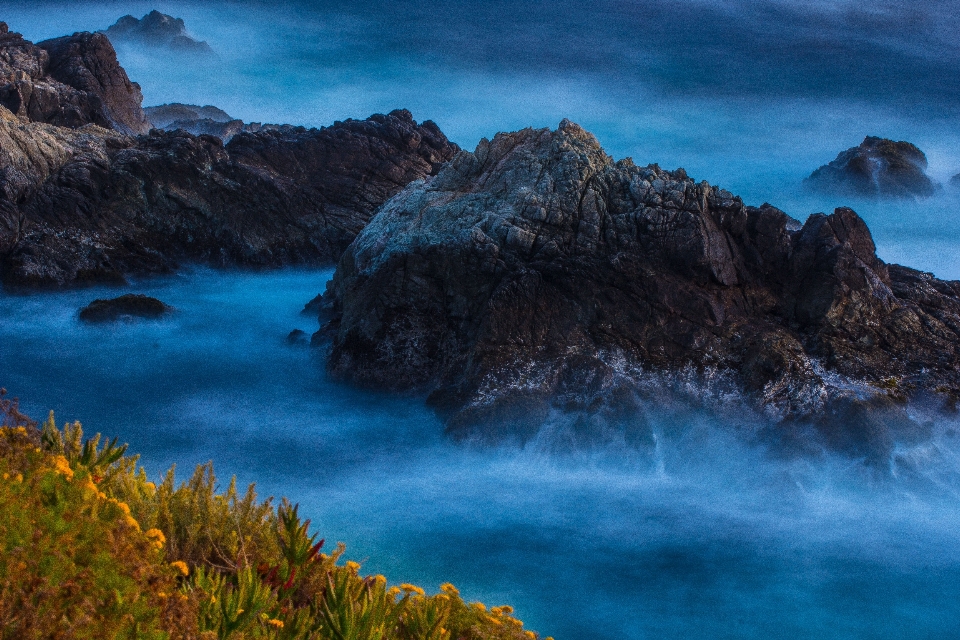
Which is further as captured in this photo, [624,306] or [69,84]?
[69,84]

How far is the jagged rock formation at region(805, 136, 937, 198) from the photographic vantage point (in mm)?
35938

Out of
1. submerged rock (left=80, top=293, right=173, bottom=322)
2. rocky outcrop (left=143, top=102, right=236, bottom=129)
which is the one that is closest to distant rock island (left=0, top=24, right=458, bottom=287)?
submerged rock (left=80, top=293, right=173, bottom=322)

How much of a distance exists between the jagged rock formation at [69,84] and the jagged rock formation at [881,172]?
31.3 meters

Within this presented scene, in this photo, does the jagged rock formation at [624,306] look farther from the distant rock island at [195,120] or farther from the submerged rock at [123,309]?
the distant rock island at [195,120]

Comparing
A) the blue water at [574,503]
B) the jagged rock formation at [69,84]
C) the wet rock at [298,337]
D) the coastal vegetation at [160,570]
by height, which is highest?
the jagged rock formation at [69,84]

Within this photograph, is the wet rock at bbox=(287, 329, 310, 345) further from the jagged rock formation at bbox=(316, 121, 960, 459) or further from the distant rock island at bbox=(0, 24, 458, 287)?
the distant rock island at bbox=(0, 24, 458, 287)

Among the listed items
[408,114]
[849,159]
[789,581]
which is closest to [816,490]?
[789,581]

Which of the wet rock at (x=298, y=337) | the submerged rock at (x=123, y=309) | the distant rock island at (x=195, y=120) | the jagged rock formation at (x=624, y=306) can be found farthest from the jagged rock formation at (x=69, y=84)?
the jagged rock formation at (x=624, y=306)

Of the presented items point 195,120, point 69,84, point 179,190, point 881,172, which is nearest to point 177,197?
point 179,190

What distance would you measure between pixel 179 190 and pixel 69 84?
18.3 meters

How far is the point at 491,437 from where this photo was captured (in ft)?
45.2

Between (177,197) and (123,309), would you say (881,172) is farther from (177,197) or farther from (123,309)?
(123,309)

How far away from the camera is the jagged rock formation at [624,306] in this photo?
14070 mm

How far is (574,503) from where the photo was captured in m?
12.4
